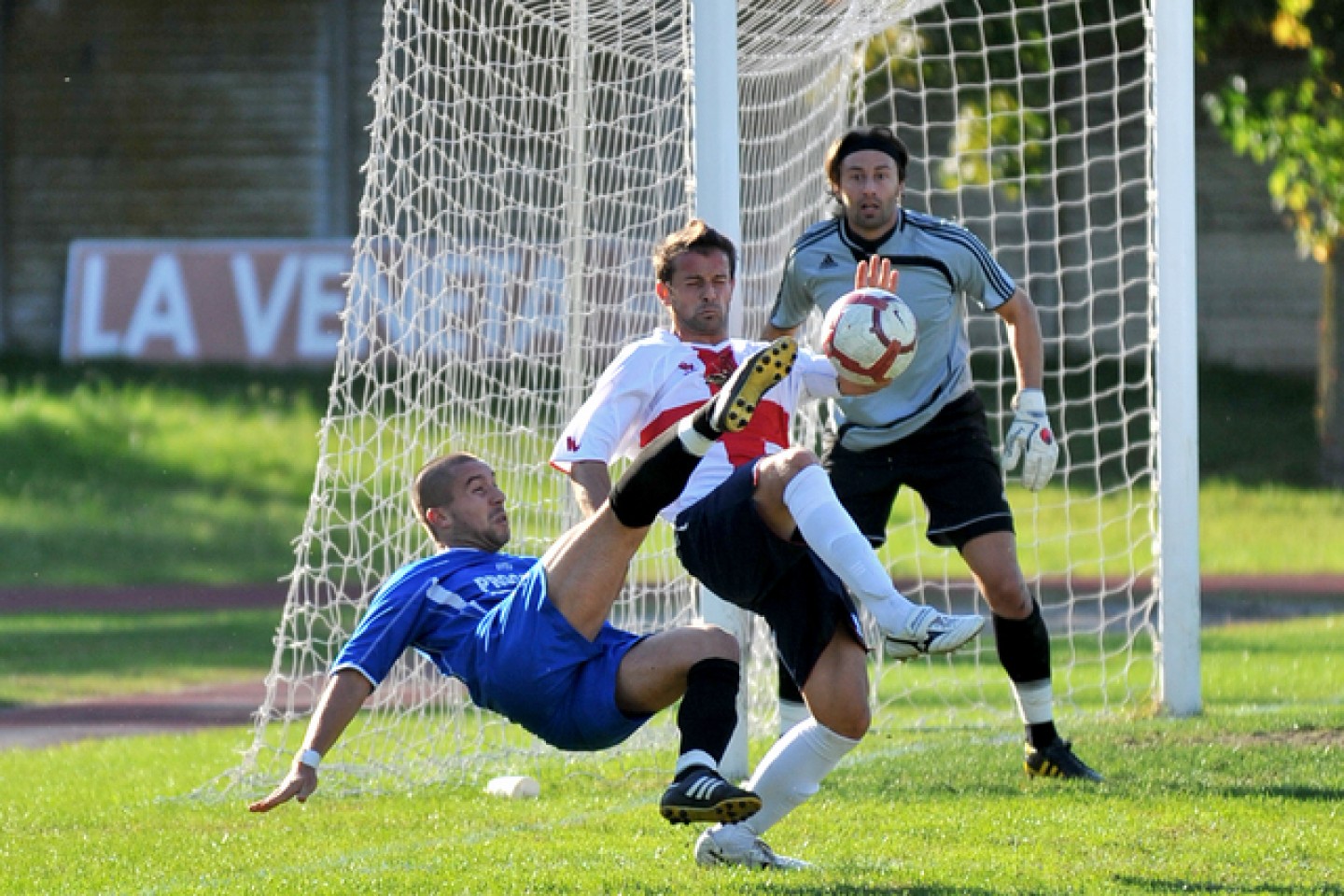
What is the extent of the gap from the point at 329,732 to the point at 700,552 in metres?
1.11

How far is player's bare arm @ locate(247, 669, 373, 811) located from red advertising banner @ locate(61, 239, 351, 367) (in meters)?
17.4

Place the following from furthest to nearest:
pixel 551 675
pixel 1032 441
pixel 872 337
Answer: pixel 1032 441 → pixel 872 337 → pixel 551 675

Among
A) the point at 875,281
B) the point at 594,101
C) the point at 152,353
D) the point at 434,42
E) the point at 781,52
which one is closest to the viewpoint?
the point at 875,281

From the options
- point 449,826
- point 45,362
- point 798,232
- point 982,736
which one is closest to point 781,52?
point 798,232

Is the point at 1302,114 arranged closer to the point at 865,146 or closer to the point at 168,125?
the point at 865,146

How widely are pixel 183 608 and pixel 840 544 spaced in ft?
34.8

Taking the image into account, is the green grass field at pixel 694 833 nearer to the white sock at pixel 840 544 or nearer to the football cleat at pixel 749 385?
the white sock at pixel 840 544

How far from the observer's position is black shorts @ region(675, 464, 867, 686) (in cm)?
518

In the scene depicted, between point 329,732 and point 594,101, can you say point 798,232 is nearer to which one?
point 594,101

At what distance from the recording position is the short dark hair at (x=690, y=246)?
221 inches

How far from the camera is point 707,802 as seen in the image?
4.56 m

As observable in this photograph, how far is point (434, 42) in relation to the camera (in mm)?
8500

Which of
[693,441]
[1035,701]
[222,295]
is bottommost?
[1035,701]

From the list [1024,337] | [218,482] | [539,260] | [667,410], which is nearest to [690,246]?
[667,410]
